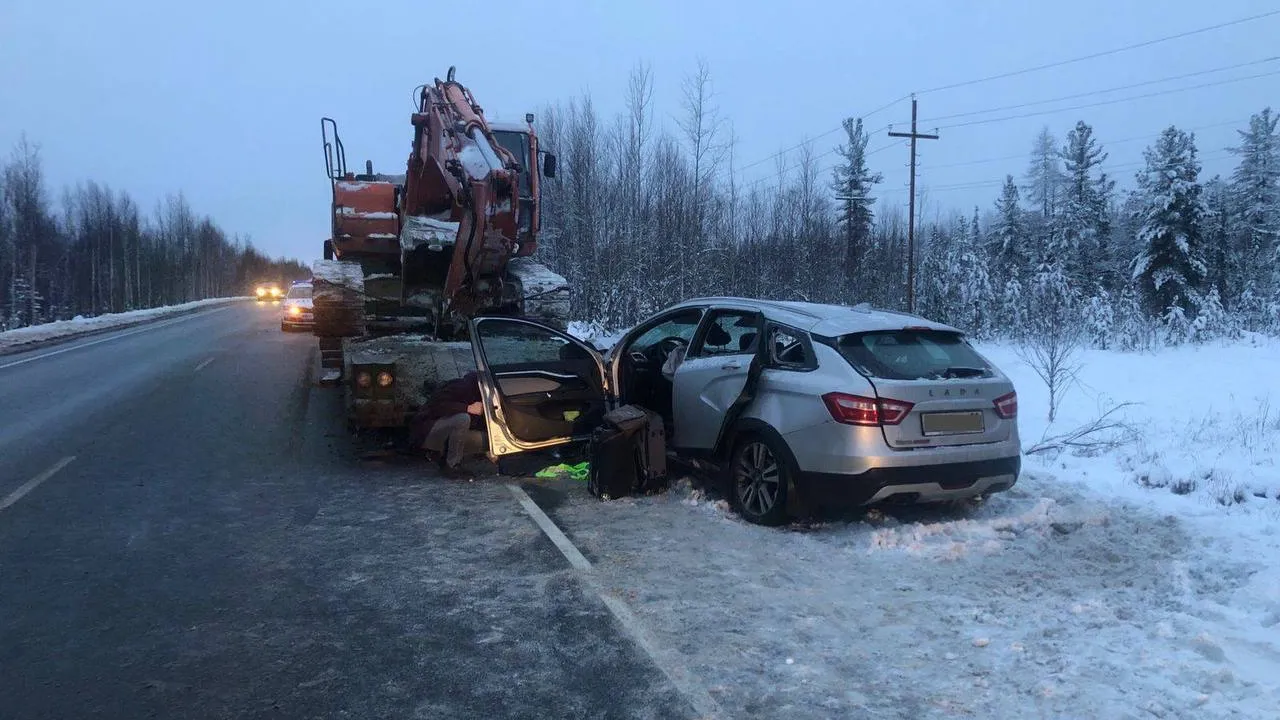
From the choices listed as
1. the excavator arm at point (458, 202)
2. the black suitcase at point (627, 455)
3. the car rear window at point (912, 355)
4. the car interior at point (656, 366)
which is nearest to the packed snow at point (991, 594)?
the black suitcase at point (627, 455)

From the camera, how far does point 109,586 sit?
4.57m

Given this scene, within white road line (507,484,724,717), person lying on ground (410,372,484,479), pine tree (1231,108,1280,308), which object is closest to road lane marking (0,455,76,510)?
person lying on ground (410,372,484,479)

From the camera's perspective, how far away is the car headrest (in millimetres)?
6704

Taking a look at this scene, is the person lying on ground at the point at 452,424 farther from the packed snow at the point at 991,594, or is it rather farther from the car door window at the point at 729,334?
the car door window at the point at 729,334

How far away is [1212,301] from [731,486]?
79.3 ft

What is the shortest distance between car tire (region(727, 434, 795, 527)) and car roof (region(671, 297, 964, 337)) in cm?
91

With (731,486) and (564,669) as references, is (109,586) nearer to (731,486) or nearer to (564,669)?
(564,669)

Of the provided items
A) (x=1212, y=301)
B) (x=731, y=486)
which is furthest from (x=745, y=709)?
(x=1212, y=301)

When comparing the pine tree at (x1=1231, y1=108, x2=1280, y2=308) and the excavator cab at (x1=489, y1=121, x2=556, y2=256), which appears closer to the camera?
the excavator cab at (x1=489, y1=121, x2=556, y2=256)

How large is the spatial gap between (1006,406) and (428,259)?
800 centimetres

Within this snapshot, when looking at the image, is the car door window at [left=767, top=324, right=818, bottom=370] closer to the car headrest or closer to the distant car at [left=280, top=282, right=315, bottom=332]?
the car headrest

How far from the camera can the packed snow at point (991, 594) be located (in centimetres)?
342

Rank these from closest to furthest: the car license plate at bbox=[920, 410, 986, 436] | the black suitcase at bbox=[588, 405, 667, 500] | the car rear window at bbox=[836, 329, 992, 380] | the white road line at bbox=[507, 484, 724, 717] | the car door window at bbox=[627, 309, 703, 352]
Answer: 1. the white road line at bbox=[507, 484, 724, 717]
2. the car license plate at bbox=[920, 410, 986, 436]
3. the car rear window at bbox=[836, 329, 992, 380]
4. the black suitcase at bbox=[588, 405, 667, 500]
5. the car door window at bbox=[627, 309, 703, 352]

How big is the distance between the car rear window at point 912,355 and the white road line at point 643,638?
88.7 inches
